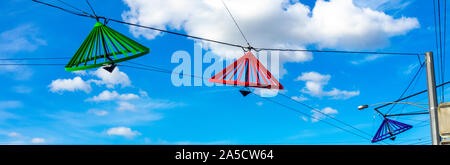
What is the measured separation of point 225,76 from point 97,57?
5.75 m

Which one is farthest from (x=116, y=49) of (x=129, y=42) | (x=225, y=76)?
(x=225, y=76)

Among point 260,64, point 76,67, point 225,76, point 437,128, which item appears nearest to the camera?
point 76,67

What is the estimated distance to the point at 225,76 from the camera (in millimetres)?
17797
